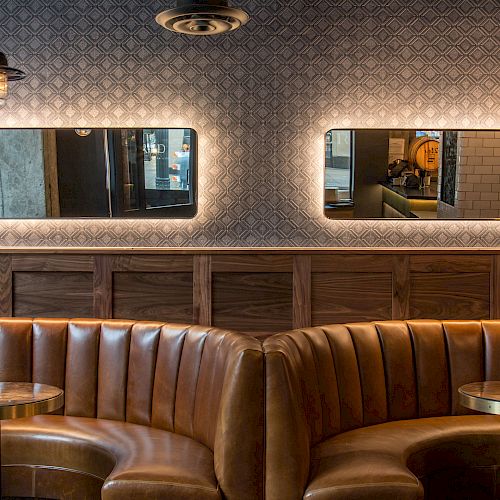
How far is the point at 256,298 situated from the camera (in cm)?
517

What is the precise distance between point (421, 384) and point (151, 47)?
9.79ft

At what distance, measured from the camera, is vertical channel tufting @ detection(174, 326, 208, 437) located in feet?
11.5

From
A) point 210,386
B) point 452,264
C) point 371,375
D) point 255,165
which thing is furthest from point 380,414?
point 255,165

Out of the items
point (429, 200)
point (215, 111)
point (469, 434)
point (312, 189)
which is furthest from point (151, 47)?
point (469, 434)

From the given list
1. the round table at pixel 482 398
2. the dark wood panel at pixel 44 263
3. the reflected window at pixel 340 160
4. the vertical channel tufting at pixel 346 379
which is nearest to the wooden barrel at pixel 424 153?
the reflected window at pixel 340 160

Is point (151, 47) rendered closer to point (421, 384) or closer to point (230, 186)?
point (230, 186)

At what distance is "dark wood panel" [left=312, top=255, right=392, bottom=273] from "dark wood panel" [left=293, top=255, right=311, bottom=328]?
0.19 feet

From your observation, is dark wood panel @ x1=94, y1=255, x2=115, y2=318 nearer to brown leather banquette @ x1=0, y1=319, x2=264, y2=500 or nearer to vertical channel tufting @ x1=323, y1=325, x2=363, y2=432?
brown leather banquette @ x1=0, y1=319, x2=264, y2=500

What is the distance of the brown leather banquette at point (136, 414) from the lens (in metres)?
2.91

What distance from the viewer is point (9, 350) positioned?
3.86 m

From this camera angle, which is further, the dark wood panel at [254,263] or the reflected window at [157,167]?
the reflected window at [157,167]

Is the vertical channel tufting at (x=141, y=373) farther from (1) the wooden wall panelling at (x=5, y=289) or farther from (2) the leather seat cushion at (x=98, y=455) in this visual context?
(1) the wooden wall panelling at (x=5, y=289)

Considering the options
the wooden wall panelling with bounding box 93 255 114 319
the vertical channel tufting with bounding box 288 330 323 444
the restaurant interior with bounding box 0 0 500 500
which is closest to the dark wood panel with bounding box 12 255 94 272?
the restaurant interior with bounding box 0 0 500 500

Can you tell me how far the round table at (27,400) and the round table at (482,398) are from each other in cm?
165
